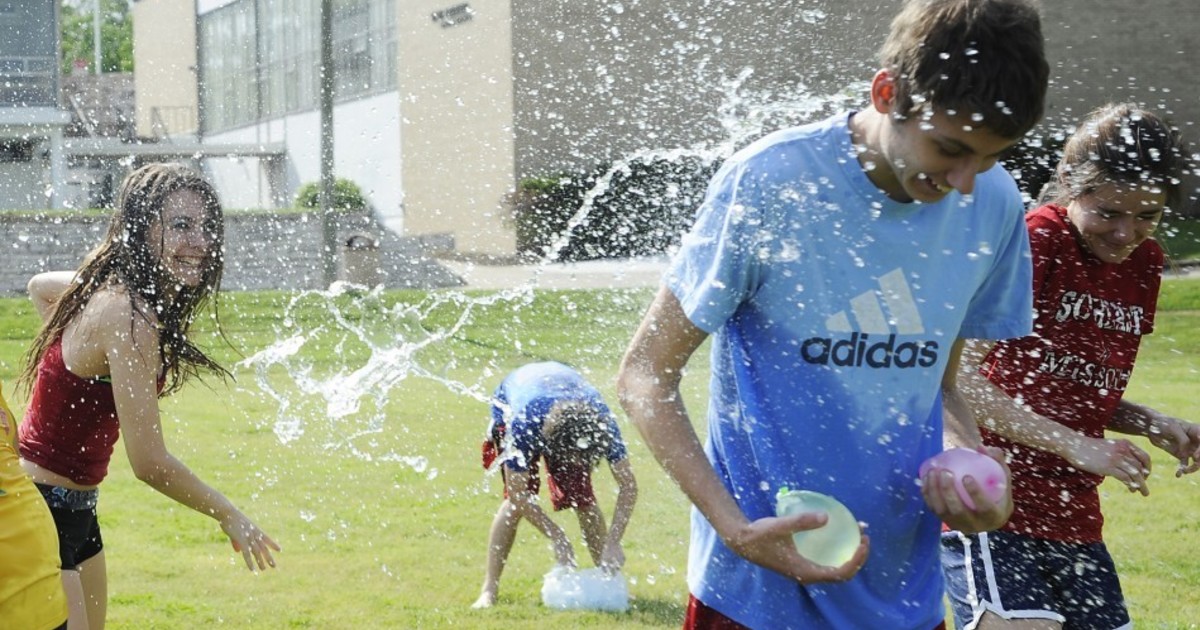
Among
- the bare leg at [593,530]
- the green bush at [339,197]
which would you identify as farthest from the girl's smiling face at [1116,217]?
the green bush at [339,197]

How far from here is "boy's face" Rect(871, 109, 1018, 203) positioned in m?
2.05

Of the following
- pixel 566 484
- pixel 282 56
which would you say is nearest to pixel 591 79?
pixel 282 56

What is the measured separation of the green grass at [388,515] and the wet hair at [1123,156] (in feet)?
7.75

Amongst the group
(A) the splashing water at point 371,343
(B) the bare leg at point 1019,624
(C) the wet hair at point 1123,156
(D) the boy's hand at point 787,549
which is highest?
(C) the wet hair at point 1123,156

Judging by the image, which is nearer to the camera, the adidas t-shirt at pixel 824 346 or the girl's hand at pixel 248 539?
the adidas t-shirt at pixel 824 346

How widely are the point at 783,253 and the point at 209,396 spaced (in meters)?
10.6

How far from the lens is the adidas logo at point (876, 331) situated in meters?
2.27

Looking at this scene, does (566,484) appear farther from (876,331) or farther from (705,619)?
(876,331)

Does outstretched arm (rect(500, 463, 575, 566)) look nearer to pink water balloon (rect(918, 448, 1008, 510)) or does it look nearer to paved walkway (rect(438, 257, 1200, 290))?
pink water balloon (rect(918, 448, 1008, 510))

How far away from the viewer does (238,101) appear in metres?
38.2

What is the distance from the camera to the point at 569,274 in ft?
62.1

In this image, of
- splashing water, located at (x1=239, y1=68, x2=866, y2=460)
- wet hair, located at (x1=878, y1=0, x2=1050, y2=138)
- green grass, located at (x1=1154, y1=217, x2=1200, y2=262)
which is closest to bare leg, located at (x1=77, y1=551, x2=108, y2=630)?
wet hair, located at (x1=878, y1=0, x2=1050, y2=138)

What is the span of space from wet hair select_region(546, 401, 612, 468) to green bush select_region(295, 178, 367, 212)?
21762 millimetres

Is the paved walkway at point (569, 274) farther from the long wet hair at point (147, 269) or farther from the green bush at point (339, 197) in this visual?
the long wet hair at point (147, 269)
